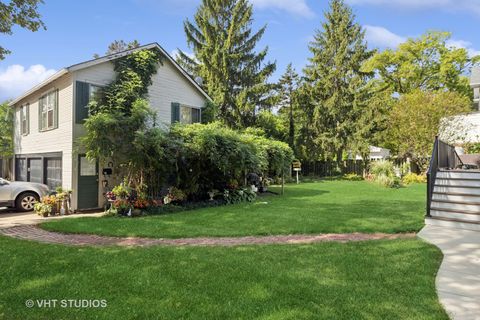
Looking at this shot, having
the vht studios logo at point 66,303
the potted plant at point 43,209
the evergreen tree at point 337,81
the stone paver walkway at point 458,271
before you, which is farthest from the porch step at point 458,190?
the evergreen tree at point 337,81

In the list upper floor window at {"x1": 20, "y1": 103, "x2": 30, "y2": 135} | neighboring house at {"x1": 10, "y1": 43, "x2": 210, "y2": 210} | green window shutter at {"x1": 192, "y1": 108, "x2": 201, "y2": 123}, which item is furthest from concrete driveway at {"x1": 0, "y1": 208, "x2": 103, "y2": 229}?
green window shutter at {"x1": 192, "y1": 108, "x2": 201, "y2": 123}

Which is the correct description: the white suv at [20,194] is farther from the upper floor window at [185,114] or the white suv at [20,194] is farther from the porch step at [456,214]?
the porch step at [456,214]

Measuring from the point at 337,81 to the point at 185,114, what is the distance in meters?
15.2

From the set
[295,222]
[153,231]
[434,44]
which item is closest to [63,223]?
[153,231]

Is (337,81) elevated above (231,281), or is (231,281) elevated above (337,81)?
(337,81)

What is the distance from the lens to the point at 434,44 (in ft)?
97.7

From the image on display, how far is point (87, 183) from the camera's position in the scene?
11281 mm

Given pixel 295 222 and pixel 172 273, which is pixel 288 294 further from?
pixel 295 222

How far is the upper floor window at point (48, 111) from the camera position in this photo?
12215 millimetres

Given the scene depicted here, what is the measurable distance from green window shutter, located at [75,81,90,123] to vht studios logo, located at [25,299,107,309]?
8853mm

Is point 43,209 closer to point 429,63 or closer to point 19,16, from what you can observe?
point 19,16

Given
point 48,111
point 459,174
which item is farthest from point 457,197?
point 48,111

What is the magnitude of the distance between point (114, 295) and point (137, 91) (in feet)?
31.5

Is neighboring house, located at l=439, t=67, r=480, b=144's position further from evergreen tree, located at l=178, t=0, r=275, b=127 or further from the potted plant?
the potted plant
